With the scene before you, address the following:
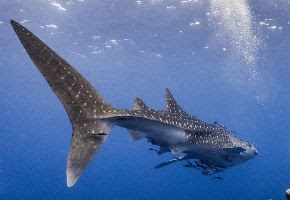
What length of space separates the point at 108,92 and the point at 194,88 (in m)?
23.8

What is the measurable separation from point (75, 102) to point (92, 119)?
392mm

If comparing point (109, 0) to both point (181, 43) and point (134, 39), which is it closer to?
point (134, 39)

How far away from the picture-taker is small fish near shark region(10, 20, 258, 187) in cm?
502

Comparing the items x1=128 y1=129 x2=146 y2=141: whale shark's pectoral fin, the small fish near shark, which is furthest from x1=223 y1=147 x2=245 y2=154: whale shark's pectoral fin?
x1=128 y1=129 x2=146 y2=141: whale shark's pectoral fin

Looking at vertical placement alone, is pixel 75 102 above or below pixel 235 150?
above

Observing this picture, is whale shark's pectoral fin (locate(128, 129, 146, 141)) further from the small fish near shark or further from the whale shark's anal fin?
the whale shark's anal fin

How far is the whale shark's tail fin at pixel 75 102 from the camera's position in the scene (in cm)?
495

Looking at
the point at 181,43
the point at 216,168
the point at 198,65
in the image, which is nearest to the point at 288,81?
the point at 198,65

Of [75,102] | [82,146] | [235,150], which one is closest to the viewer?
[82,146]

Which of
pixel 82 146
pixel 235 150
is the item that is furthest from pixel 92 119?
pixel 235 150

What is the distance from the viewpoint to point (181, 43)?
34.0m

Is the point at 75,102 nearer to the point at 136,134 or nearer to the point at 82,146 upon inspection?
the point at 82,146

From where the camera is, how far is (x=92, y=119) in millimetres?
5605

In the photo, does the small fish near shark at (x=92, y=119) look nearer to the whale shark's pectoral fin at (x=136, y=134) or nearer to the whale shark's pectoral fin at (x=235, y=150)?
the whale shark's pectoral fin at (x=136, y=134)
